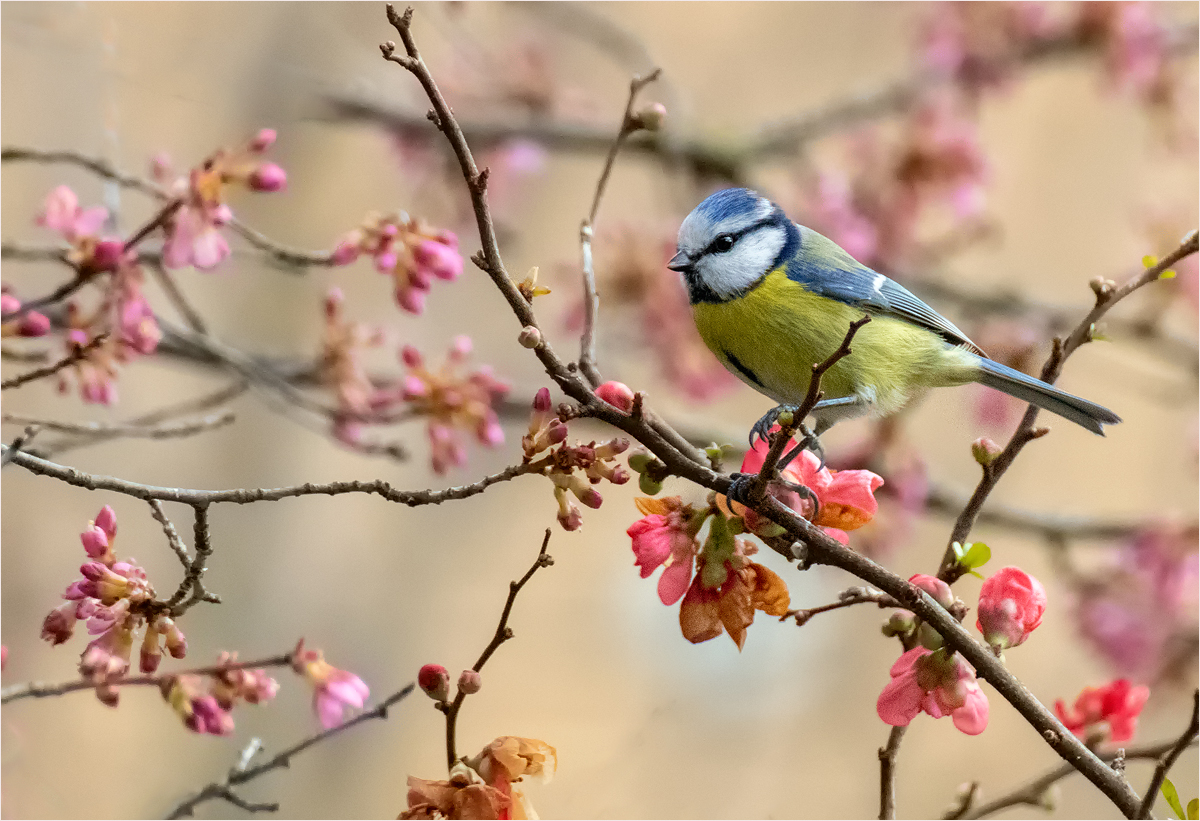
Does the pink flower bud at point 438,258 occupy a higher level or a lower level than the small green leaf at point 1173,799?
higher

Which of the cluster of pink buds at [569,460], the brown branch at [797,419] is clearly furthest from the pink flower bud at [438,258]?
the brown branch at [797,419]

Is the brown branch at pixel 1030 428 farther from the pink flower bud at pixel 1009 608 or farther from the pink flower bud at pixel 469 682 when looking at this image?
the pink flower bud at pixel 469 682

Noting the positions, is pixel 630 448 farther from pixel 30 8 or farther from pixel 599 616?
pixel 599 616

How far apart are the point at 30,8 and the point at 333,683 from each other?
958 mm

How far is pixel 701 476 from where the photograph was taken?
65 cm

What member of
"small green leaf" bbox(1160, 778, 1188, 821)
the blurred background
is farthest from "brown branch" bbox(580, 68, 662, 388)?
"small green leaf" bbox(1160, 778, 1188, 821)

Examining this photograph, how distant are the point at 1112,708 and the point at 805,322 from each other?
1.58 feet

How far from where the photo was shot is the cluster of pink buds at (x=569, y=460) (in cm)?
66

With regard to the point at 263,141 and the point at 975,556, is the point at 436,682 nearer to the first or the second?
the point at 975,556

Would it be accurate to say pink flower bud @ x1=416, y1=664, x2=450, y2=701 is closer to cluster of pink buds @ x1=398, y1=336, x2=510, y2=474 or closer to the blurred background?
the blurred background

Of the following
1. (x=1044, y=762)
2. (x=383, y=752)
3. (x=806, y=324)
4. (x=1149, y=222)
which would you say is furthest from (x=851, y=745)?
(x=806, y=324)

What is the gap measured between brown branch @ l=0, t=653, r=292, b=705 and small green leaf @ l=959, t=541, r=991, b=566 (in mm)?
463

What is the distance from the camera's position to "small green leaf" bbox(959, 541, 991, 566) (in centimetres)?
66

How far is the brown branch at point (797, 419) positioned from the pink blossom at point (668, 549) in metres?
0.09
